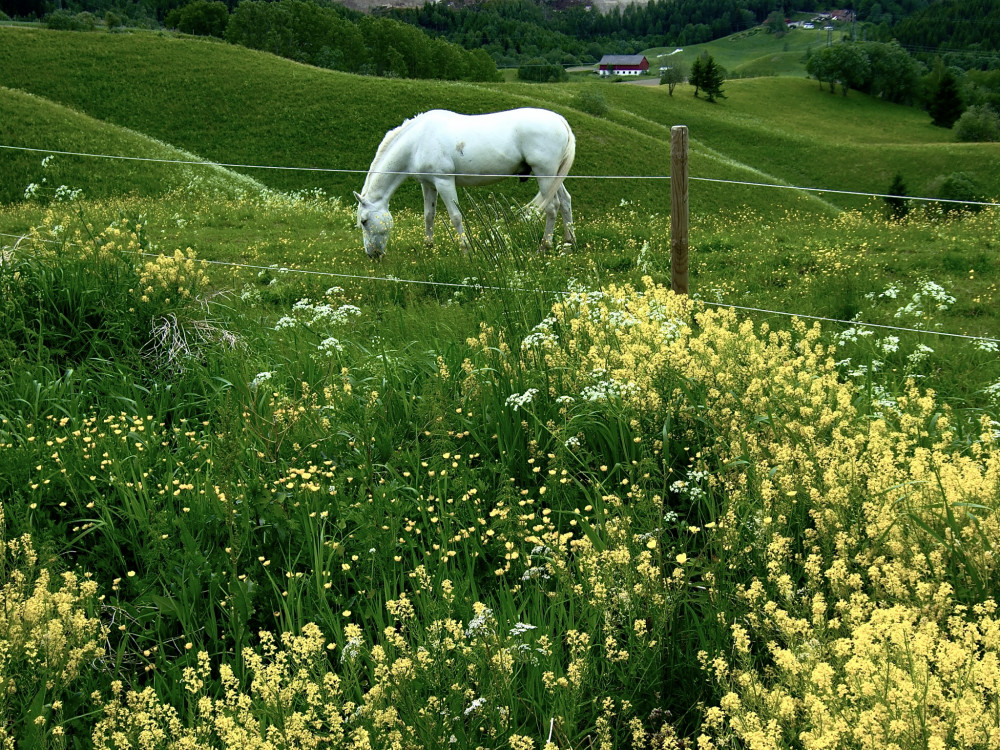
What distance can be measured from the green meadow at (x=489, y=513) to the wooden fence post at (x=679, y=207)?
825mm

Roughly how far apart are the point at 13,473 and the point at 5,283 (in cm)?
286

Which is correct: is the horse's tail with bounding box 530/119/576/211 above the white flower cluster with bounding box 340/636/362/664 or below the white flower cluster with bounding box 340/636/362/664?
above

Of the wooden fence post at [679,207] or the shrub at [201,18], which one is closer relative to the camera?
the wooden fence post at [679,207]

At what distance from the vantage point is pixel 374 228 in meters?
13.4

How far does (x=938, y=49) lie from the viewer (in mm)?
177625

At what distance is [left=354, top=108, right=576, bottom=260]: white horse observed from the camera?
555 inches

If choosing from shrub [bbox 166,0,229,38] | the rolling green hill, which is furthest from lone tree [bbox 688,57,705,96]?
shrub [bbox 166,0,229,38]

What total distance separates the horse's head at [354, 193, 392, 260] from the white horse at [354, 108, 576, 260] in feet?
0.31

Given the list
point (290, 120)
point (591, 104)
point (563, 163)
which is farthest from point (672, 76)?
point (563, 163)

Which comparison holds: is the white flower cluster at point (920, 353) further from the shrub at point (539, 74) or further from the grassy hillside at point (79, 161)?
the shrub at point (539, 74)

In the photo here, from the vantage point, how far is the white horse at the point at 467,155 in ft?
46.2

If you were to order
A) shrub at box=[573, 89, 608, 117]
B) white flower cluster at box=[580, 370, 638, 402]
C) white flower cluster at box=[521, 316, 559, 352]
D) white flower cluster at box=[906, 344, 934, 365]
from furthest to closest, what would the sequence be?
shrub at box=[573, 89, 608, 117], white flower cluster at box=[906, 344, 934, 365], white flower cluster at box=[521, 316, 559, 352], white flower cluster at box=[580, 370, 638, 402]

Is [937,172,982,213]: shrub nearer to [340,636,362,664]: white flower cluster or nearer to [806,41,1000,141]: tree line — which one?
[340,636,362,664]: white flower cluster

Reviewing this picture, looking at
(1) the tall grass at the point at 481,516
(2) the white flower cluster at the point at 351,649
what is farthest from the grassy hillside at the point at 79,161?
(2) the white flower cluster at the point at 351,649
